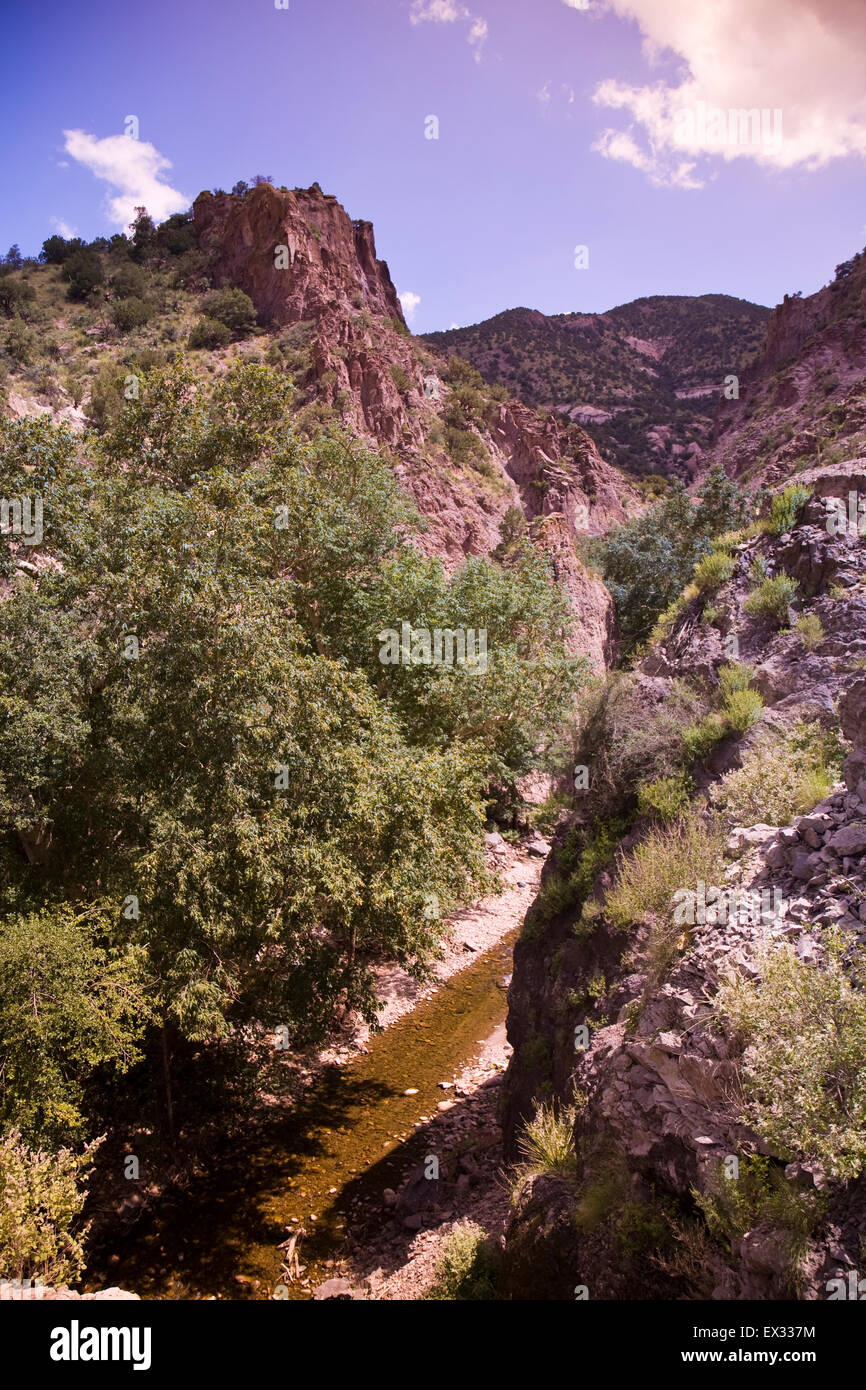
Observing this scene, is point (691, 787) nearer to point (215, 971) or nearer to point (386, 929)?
point (386, 929)

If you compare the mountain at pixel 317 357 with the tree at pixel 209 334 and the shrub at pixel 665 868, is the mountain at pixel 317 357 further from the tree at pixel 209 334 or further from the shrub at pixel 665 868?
the shrub at pixel 665 868

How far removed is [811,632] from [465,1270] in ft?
25.4

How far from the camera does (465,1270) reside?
6.79 metres

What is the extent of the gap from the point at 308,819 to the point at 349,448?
45.6 feet

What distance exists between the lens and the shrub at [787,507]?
10.1m

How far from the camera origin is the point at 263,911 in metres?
8.63

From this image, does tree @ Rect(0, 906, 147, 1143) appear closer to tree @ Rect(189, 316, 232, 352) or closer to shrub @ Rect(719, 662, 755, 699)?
shrub @ Rect(719, 662, 755, 699)

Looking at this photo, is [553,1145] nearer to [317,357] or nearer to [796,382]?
[317,357]

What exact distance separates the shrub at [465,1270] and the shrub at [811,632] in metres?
7.36

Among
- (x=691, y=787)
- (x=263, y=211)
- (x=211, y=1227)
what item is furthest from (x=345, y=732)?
(x=263, y=211)

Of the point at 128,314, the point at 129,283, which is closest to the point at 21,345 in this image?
the point at 128,314

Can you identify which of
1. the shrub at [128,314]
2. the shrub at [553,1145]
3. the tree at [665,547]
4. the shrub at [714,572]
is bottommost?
the shrub at [553,1145]

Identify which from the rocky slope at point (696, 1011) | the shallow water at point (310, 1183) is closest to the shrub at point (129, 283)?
the shallow water at point (310, 1183)

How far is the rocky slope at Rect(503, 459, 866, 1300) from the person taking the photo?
400 centimetres
